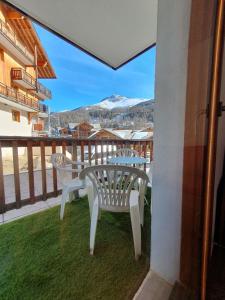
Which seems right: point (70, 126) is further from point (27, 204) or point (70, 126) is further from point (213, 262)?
point (213, 262)

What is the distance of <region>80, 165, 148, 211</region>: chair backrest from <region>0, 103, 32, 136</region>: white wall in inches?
321

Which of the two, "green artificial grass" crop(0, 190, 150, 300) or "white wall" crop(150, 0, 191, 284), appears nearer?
"white wall" crop(150, 0, 191, 284)

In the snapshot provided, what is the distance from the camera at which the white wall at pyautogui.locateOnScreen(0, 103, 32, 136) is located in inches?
324

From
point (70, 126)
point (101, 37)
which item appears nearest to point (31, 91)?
point (70, 126)

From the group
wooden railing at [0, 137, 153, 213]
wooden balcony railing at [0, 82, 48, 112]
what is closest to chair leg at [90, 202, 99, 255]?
wooden railing at [0, 137, 153, 213]

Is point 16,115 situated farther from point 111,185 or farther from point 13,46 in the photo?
point 111,185

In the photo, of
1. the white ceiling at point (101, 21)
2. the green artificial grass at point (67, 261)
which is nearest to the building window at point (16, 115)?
the white ceiling at point (101, 21)

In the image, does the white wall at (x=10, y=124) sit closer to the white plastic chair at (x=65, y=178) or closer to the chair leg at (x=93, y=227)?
the white plastic chair at (x=65, y=178)

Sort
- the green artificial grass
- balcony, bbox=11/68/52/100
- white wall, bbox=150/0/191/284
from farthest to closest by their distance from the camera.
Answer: balcony, bbox=11/68/52/100 < the green artificial grass < white wall, bbox=150/0/191/284

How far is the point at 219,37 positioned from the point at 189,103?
11.2 inches

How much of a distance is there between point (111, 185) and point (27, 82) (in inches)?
454

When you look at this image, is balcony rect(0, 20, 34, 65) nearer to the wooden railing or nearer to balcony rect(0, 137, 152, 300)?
the wooden railing

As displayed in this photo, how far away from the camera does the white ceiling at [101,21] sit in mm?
1715

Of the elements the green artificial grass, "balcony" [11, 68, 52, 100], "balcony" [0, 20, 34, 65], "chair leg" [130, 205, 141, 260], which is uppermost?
"balcony" [0, 20, 34, 65]
